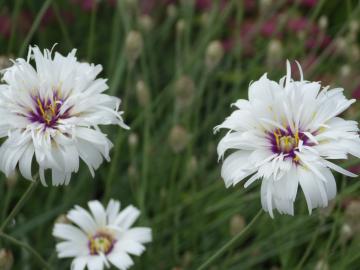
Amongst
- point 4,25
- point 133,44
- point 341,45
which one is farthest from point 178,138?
point 4,25

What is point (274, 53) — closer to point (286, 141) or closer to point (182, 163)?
point (182, 163)

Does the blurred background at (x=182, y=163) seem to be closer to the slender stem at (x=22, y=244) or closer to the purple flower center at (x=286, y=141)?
the slender stem at (x=22, y=244)

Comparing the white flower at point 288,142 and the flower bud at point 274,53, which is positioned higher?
the flower bud at point 274,53

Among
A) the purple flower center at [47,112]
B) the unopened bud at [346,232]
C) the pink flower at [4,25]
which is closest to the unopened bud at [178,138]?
the unopened bud at [346,232]

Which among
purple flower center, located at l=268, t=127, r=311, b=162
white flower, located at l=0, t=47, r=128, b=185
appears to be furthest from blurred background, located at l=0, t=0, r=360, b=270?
purple flower center, located at l=268, t=127, r=311, b=162

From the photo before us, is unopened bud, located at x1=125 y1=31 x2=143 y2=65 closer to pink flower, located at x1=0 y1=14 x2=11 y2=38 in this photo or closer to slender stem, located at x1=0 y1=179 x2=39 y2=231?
slender stem, located at x1=0 y1=179 x2=39 y2=231
